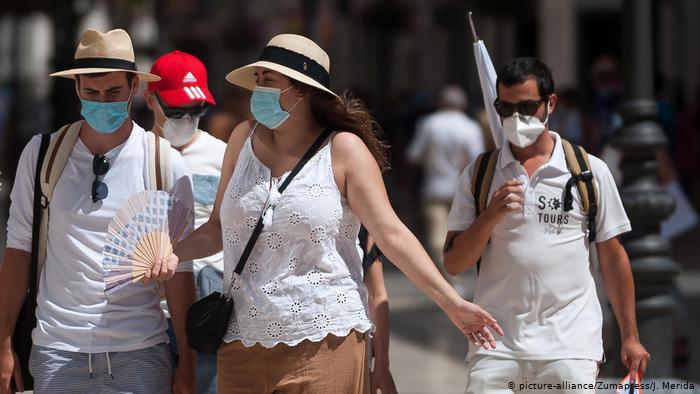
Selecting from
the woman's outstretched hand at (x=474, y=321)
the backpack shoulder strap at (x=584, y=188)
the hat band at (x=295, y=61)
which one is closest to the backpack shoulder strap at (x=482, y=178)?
the backpack shoulder strap at (x=584, y=188)

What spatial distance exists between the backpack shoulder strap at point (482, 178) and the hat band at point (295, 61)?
2.42ft

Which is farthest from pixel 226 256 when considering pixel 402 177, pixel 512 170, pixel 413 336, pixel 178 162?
pixel 402 177

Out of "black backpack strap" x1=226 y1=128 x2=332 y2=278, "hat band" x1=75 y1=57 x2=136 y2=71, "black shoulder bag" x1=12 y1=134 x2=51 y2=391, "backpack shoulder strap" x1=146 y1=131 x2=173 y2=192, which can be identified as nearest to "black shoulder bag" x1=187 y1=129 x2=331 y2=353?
"black backpack strap" x1=226 y1=128 x2=332 y2=278

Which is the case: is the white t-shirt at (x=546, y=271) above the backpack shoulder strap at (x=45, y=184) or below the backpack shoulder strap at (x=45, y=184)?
below

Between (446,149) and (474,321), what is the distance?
9105 millimetres

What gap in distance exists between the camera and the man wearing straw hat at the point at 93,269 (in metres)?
4.56

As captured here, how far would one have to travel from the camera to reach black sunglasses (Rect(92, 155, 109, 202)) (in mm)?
4629

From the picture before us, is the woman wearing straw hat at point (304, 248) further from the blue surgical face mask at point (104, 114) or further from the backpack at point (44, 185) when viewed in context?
the blue surgical face mask at point (104, 114)

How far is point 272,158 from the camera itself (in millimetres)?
4531

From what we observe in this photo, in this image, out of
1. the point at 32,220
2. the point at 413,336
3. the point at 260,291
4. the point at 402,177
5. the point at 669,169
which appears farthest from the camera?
the point at 402,177

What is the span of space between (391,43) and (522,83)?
3378 centimetres

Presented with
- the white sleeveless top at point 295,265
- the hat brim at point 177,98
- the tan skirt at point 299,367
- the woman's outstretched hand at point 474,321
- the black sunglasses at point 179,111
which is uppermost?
the hat brim at point 177,98

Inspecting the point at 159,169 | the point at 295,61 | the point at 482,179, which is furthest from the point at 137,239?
the point at 482,179

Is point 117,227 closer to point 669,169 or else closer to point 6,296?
point 6,296
